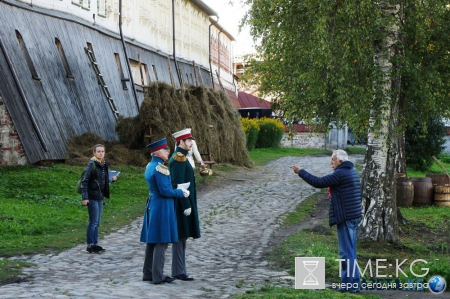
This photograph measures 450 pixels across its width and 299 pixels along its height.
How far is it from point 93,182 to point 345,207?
4896 mm

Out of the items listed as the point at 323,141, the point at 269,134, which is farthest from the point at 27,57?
the point at 323,141

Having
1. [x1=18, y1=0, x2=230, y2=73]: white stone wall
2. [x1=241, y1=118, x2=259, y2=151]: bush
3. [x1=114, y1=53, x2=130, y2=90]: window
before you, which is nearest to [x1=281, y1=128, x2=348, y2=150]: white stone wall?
[x1=241, y1=118, x2=259, y2=151]: bush

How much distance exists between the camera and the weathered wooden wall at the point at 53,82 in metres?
21.4

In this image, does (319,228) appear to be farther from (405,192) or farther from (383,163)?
(405,192)

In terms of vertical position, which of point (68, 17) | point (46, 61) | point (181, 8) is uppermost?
point (181, 8)

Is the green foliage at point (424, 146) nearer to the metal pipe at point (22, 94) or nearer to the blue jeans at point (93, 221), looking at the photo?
the metal pipe at point (22, 94)

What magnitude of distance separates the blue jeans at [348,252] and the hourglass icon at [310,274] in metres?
0.40

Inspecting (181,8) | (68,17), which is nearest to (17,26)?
(68,17)

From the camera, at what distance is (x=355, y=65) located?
49.1 ft

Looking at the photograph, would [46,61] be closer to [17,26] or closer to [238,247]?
[17,26]

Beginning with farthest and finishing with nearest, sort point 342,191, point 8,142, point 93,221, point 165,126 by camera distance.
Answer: point 165,126 < point 8,142 < point 93,221 < point 342,191

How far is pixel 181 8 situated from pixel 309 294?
37.3m

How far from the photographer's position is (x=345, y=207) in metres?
10.1

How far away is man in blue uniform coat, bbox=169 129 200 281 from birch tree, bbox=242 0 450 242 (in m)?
4.35
